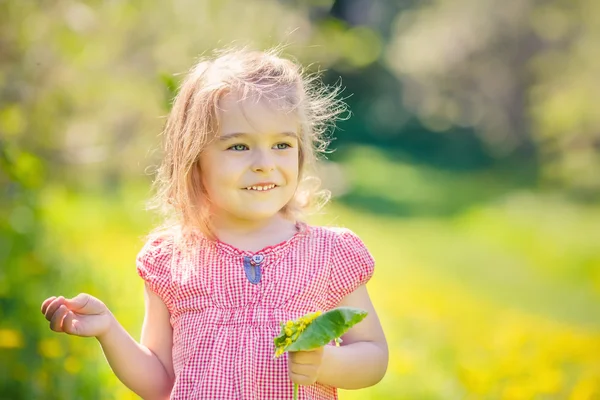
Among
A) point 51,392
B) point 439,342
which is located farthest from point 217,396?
point 439,342

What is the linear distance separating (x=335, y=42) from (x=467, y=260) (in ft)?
13.6

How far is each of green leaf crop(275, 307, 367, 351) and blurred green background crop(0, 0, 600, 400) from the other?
1.01m

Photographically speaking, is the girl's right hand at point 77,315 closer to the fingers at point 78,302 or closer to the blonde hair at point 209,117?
the fingers at point 78,302

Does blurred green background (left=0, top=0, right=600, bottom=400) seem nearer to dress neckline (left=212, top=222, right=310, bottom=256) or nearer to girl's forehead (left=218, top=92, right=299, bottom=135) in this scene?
dress neckline (left=212, top=222, right=310, bottom=256)

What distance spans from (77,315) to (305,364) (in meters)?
0.60

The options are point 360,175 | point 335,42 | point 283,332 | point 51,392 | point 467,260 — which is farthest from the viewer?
point 360,175

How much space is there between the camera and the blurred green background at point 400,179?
3.67 meters

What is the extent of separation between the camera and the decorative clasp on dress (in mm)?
2180

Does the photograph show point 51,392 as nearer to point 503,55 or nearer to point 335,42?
point 335,42

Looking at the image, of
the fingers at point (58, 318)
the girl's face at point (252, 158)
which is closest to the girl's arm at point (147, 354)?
the fingers at point (58, 318)

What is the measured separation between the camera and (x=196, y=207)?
7.58 ft

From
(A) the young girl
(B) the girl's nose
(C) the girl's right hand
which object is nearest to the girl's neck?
(A) the young girl

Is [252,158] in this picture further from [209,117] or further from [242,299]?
[242,299]

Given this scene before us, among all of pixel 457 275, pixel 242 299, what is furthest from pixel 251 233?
pixel 457 275
